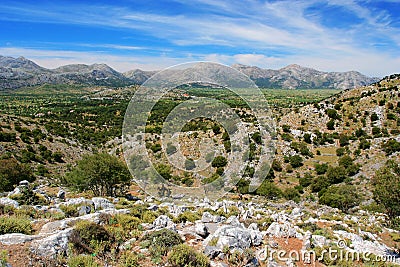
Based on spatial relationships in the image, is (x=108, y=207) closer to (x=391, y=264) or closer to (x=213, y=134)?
(x=391, y=264)

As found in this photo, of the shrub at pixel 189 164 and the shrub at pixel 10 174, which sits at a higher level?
the shrub at pixel 189 164

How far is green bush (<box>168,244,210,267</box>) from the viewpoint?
356 inches

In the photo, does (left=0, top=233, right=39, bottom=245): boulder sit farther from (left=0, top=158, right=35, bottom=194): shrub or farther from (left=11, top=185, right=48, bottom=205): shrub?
(left=0, top=158, right=35, bottom=194): shrub

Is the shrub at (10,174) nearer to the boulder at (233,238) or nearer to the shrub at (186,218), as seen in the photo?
the shrub at (186,218)

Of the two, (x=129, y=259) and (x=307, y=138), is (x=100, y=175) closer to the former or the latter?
(x=129, y=259)

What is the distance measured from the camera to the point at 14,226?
33.5 feet

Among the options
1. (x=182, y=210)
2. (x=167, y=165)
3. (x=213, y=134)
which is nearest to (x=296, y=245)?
(x=182, y=210)

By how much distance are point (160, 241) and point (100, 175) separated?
15.1m

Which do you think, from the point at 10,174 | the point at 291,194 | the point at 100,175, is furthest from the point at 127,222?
the point at 291,194

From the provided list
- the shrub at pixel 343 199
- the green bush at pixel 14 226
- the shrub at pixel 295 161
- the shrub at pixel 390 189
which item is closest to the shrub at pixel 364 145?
the shrub at pixel 295 161

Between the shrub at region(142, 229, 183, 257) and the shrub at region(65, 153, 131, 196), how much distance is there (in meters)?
14.0

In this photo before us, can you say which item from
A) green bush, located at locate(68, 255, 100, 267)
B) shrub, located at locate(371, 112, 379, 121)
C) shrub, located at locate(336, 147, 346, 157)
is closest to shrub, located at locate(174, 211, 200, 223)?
green bush, located at locate(68, 255, 100, 267)

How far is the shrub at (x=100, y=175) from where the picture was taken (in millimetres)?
23656

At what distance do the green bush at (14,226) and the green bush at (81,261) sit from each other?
283 centimetres
